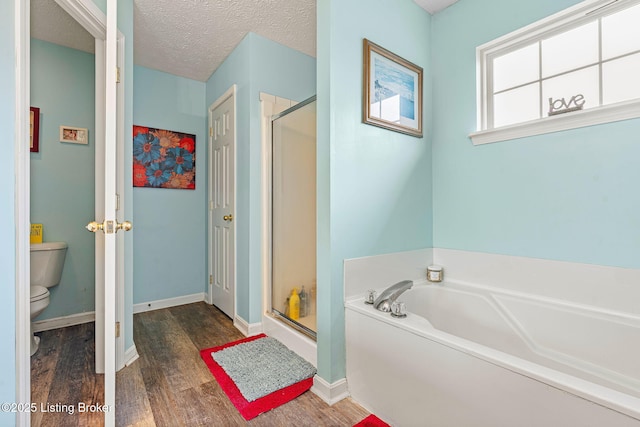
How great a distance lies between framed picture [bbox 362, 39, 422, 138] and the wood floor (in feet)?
5.22

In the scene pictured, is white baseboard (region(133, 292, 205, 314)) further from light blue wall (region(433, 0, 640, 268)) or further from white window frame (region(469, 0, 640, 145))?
white window frame (region(469, 0, 640, 145))

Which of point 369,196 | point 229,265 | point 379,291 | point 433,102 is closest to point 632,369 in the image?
point 379,291

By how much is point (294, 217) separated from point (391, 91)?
1147 millimetres

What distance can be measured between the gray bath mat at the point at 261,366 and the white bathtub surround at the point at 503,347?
39 centimetres

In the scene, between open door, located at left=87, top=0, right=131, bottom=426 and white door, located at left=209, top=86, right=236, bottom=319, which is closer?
open door, located at left=87, top=0, right=131, bottom=426

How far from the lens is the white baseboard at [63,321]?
94.3 inches

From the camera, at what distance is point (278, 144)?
8.01 feet

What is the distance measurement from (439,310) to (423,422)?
2.67 feet

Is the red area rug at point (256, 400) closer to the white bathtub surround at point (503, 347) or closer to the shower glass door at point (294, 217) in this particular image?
the white bathtub surround at point (503, 347)

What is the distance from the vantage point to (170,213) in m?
3.07

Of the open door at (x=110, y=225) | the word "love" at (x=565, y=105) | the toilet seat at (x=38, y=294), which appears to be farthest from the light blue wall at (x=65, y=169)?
the word "love" at (x=565, y=105)

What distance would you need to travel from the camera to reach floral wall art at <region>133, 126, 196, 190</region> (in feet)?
9.50

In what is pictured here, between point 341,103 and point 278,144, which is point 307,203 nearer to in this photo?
point 278,144
